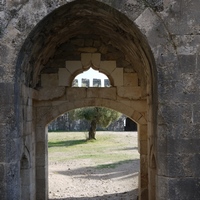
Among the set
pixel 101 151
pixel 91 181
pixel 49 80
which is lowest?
pixel 91 181

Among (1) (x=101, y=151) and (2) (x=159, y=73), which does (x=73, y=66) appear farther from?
(1) (x=101, y=151)

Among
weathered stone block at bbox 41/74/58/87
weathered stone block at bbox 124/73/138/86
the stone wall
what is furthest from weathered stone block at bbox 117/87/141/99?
the stone wall

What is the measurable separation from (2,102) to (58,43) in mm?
2562

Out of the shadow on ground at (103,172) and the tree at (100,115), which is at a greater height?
the tree at (100,115)

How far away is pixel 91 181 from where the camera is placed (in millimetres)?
9258

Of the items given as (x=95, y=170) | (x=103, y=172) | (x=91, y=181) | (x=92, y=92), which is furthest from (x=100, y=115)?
(x=92, y=92)

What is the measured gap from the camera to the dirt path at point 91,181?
7622 mm

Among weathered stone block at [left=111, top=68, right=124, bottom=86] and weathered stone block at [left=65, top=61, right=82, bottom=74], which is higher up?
weathered stone block at [left=65, top=61, right=82, bottom=74]

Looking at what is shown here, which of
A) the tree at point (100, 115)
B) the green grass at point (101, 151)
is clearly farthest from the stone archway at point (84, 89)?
the tree at point (100, 115)

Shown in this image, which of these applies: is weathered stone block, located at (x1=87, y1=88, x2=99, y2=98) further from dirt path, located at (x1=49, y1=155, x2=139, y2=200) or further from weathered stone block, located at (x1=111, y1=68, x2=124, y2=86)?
dirt path, located at (x1=49, y1=155, x2=139, y2=200)

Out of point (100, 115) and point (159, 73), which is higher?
point (159, 73)

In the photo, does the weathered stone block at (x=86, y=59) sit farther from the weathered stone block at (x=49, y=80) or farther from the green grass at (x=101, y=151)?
the green grass at (x=101, y=151)

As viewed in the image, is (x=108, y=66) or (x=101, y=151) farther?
(x=101, y=151)

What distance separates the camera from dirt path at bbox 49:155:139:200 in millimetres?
7622
